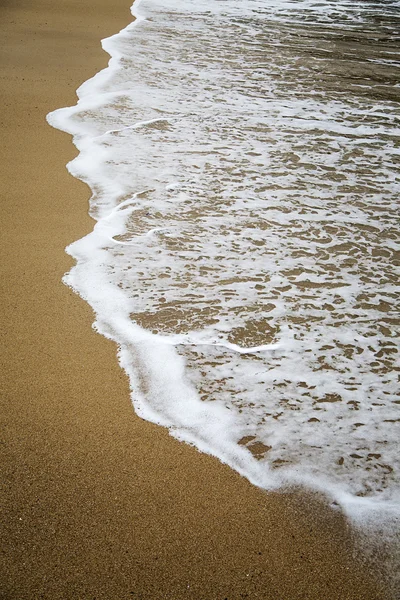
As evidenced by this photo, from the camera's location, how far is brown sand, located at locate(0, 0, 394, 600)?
1.92 metres

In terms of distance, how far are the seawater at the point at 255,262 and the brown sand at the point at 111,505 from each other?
0.13m

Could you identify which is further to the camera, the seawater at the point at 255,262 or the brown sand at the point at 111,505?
the seawater at the point at 255,262

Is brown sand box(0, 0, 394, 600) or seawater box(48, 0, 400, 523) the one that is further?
seawater box(48, 0, 400, 523)

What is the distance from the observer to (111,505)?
214 centimetres

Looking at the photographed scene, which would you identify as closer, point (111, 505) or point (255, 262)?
point (111, 505)

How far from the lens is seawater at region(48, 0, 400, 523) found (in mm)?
2520

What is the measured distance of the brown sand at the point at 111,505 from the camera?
Answer: 6.28 feet

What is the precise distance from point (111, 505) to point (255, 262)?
198cm

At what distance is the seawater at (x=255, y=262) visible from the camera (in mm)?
2520

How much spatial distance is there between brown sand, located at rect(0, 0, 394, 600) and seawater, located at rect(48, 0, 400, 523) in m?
0.13

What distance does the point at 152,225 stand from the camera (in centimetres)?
408

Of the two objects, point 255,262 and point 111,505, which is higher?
point 255,262

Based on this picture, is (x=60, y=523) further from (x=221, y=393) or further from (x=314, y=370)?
(x=314, y=370)

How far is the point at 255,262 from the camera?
12.2 ft
